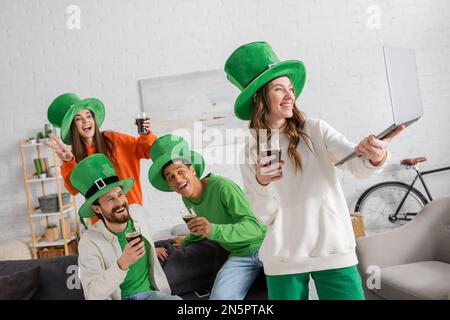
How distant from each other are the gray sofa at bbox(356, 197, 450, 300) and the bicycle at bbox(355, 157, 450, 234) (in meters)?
1.46

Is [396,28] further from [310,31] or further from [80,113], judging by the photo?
[80,113]

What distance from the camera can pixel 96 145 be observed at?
6.64 feet

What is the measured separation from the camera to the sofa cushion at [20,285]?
214cm

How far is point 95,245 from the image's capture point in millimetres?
1890

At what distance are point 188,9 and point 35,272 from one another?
282 centimetres

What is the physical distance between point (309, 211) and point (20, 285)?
1555mm

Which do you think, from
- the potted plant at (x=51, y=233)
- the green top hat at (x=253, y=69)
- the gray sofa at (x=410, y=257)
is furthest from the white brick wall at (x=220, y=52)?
the green top hat at (x=253, y=69)

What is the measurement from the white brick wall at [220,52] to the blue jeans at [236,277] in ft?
7.10

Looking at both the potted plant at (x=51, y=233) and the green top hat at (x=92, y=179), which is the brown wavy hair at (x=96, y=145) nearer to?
the green top hat at (x=92, y=179)

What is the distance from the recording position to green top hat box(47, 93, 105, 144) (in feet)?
6.49

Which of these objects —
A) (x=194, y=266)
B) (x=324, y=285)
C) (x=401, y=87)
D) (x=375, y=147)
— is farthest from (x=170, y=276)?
(x=401, y=87)

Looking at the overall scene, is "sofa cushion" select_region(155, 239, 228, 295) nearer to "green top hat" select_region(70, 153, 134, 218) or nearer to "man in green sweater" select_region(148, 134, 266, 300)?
"man in green sweater" select_region(148, 134, 266, 300)

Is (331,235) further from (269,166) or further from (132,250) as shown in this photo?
(132,250)
